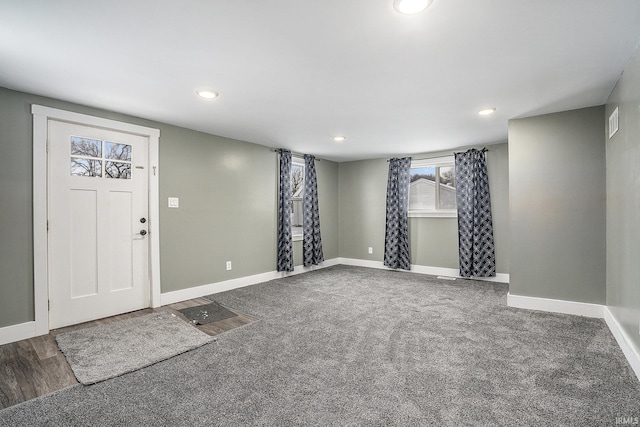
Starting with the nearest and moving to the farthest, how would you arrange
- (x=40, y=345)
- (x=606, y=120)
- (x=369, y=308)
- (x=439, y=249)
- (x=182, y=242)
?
(x=40, y=345) < (x=606, y=120) < (x=369, y=308) < (x=182, y=242) < (x=439, y=249)

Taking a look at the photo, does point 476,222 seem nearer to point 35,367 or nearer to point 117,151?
point 117,151

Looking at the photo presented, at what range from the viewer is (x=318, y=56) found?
84.5 inches

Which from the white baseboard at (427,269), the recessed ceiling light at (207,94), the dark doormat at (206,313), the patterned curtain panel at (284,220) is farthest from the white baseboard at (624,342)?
the patterned curtain panel at (284,220)

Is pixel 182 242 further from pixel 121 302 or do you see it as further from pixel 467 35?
pixel 467 35

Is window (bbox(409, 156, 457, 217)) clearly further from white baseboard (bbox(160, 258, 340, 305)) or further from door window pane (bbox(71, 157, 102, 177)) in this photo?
door window pane (bbox(71, 157, 102, 177))

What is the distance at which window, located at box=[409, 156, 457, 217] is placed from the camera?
5.47 m

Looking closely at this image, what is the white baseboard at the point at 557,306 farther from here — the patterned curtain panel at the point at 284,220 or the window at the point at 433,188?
the patterned curtain panel at the point at 284,220

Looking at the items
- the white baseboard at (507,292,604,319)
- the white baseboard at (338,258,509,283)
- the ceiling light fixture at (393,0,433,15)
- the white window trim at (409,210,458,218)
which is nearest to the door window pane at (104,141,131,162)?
the ceiling light fixture at (393,0,433,15)

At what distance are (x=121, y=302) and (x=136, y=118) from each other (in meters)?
2.10

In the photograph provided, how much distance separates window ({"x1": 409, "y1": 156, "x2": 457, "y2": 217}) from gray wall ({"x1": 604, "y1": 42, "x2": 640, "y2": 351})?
2.50 metres

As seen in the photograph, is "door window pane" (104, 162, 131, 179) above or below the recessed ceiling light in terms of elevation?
below

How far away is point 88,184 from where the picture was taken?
3.20 m

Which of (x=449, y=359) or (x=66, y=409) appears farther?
Result: (x=449, y=359)

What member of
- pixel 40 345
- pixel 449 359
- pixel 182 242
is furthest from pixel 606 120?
pixel 40 345
